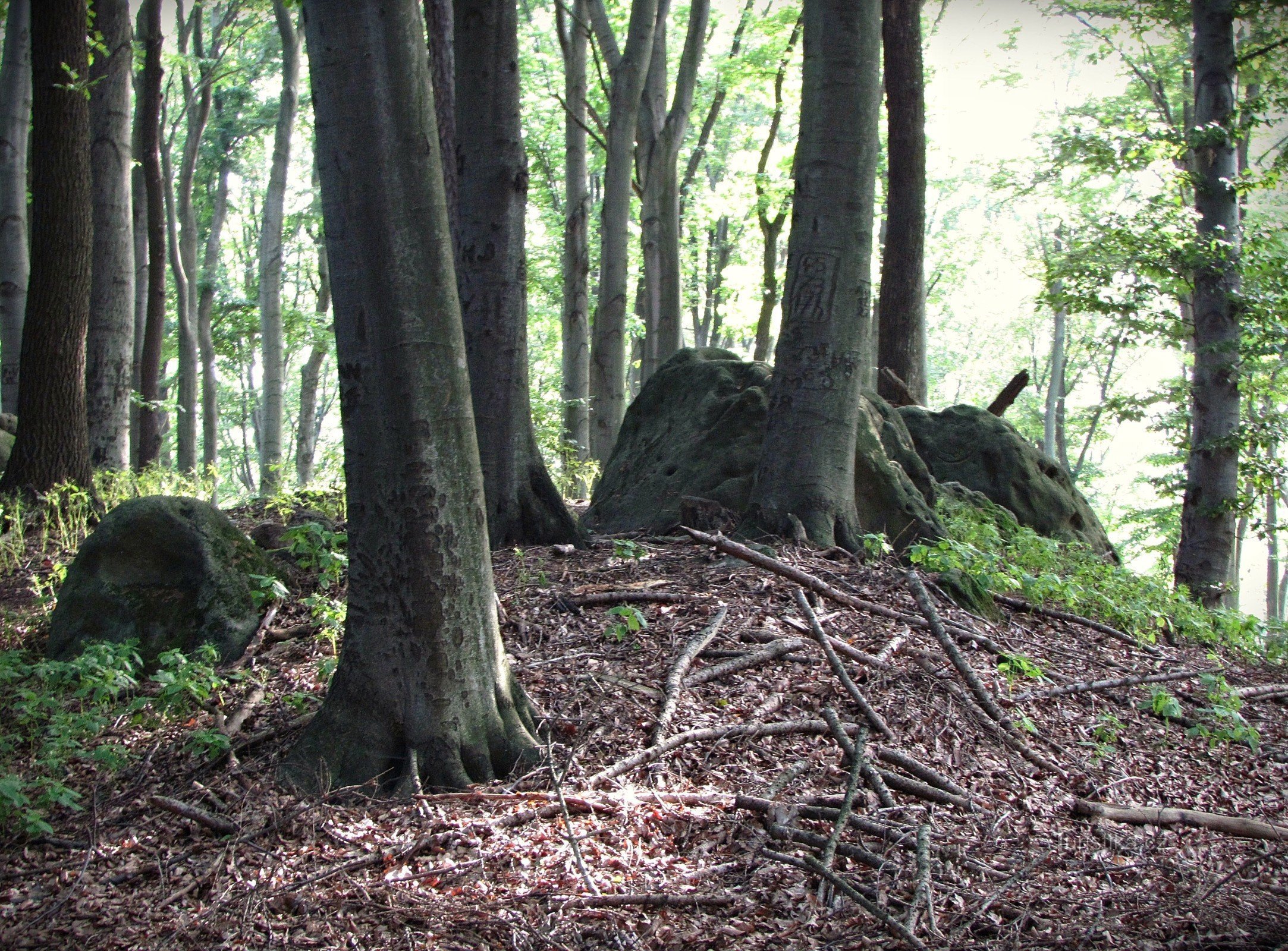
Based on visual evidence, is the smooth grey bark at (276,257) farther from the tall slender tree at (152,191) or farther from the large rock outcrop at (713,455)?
the large rock outcrop at (713,455)

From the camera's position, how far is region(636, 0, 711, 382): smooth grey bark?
13.4 meters

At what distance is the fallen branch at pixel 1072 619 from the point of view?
17.4 ft

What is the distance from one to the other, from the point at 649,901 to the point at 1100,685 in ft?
9.48

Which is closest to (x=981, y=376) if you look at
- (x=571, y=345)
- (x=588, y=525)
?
(x=571, y=345)

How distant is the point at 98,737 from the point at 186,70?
18928 mm

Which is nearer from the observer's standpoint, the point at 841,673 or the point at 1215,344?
the point at 841,673

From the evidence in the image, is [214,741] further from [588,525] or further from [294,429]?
[294,429]

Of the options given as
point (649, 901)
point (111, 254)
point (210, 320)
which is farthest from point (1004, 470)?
point (210, 320)

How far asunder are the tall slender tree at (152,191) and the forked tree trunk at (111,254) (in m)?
1.37

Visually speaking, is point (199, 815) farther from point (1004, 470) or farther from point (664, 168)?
point (664, 168)

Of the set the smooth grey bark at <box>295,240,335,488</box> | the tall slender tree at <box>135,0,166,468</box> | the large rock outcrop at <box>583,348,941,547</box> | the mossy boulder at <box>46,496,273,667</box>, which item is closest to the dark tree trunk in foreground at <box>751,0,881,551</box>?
the large rock outcrop at <box>583,348,941,547</box>

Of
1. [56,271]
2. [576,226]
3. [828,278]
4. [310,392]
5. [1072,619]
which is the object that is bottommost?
[1072,619]

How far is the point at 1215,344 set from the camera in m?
10.7

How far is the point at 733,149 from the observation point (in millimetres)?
28953
